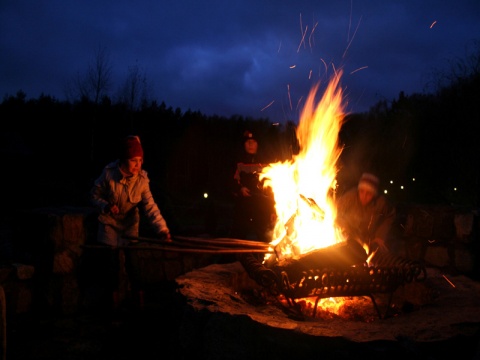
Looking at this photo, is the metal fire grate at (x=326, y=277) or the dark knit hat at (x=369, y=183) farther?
the dark knit hat at (x=369, y=183)

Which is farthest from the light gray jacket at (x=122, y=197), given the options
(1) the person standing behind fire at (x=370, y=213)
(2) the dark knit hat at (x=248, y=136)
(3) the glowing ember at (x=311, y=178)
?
(1) the person standing behind fire at (x=370, y=213)

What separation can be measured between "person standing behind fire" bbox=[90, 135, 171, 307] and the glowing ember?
1353 mm

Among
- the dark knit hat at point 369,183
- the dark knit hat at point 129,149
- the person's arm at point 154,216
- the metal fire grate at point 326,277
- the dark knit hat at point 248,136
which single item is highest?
the dark knit hat at point 248,136

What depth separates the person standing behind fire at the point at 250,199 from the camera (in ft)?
20.5

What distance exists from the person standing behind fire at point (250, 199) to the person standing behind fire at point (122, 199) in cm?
178

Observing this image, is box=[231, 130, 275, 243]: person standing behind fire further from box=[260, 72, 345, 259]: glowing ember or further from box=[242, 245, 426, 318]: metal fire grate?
box=[242, 245, 426, 318]: metal fire grate

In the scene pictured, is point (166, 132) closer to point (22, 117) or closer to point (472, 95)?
point (22, 117)

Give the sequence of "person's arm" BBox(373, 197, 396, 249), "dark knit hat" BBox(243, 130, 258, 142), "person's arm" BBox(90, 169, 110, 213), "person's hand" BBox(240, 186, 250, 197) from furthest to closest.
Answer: "dark knit hat" BBox(243, 130, 258, 142), "person's hand" BBox(240, 186, 250, 197), "person's arm" BBox(373, 197, 396, 249), "person's arm" BBox(90, 169, 110, 213)

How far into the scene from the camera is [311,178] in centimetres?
493

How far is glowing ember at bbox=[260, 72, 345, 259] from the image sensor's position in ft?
14.9

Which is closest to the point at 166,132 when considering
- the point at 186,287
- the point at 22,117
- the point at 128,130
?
the point at 128,130

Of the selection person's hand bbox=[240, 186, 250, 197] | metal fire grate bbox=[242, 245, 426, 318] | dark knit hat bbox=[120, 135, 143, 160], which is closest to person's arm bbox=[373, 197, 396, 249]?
metal fire grate bbox=[242, 245, 426, 318]

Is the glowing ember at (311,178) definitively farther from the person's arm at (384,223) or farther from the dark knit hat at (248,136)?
the dark knit hat at (248,136)

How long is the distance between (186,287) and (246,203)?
105 inches
